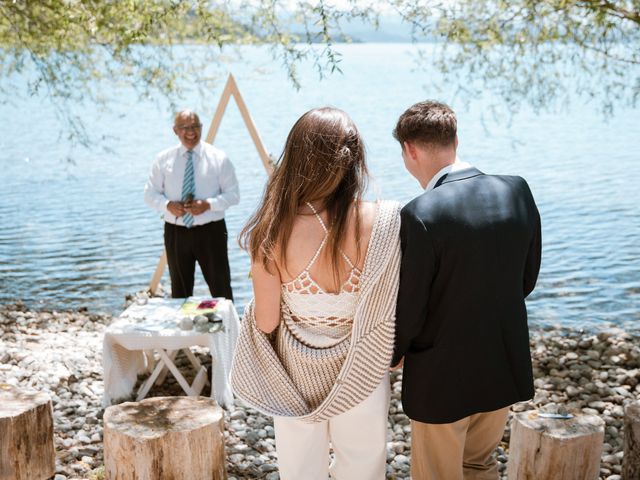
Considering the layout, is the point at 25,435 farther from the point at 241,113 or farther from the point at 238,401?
the point at 241,113

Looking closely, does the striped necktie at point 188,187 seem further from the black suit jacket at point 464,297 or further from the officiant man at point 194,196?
the black suit jacket at point 464,297

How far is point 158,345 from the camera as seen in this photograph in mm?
5168

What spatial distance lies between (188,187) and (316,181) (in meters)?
3.79

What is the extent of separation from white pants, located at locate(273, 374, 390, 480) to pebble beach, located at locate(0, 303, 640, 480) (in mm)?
1168

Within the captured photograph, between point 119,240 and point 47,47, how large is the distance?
444cm

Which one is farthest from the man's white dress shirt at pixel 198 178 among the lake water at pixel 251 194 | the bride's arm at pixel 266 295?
the bride's arm at pixel 266 295

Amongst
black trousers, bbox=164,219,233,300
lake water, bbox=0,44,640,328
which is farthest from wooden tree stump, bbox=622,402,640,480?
black trousers, bbox=164,219,233,300

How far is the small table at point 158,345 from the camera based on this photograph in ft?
16.9

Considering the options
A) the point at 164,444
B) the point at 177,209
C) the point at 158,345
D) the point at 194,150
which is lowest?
the point at 158,345

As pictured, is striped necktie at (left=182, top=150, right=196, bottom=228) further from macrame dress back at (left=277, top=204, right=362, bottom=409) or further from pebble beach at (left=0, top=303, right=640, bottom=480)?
macrame dress back at (left=277, top=204, right=362, bottom=409)

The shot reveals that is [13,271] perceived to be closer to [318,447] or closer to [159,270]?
[159,270]

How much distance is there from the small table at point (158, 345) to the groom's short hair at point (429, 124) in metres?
2.75

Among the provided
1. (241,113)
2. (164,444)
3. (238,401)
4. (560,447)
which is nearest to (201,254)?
(241,113)

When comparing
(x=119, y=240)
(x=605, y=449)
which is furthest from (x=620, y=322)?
(x=119, y=240)
